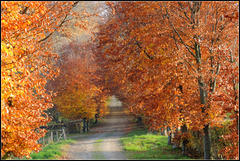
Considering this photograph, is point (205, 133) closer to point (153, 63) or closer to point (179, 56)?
point (179, 56)

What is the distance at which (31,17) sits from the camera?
29.0 feet

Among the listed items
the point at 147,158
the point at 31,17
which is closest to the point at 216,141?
the point at 147,158

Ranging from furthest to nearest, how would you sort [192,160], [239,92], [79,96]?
[79,96]
[192,160]
[239,92]

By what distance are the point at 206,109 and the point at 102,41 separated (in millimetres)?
7652

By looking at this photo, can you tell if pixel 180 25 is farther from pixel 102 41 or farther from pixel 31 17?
pixel 31 17

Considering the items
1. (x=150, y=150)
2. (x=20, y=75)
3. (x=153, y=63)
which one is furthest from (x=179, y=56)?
(x=150, y=150)

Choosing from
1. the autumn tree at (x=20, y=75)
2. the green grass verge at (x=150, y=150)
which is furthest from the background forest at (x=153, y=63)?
the green grass verge at (x=150, y=150)

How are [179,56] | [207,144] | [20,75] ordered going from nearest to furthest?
[20,75], [179,56], [207,144]

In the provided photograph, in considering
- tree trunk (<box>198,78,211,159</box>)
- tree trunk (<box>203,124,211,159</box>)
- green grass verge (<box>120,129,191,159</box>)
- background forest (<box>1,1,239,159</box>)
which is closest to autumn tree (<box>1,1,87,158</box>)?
background forest (<box>1,1,239,159</box>)

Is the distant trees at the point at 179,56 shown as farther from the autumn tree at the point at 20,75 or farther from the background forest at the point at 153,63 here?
the autumn tree at the point at 20,75

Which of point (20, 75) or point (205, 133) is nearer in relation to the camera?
point (20, 75)

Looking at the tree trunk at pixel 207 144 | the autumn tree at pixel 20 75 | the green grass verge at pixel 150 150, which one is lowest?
the green grass verge at pixel 150 150

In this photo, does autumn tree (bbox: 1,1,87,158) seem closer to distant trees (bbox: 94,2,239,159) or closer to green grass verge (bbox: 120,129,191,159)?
distant trees (bbox: 94,2,239,159)

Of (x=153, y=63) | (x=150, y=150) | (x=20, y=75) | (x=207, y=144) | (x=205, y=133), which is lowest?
(x=150, y=150)
